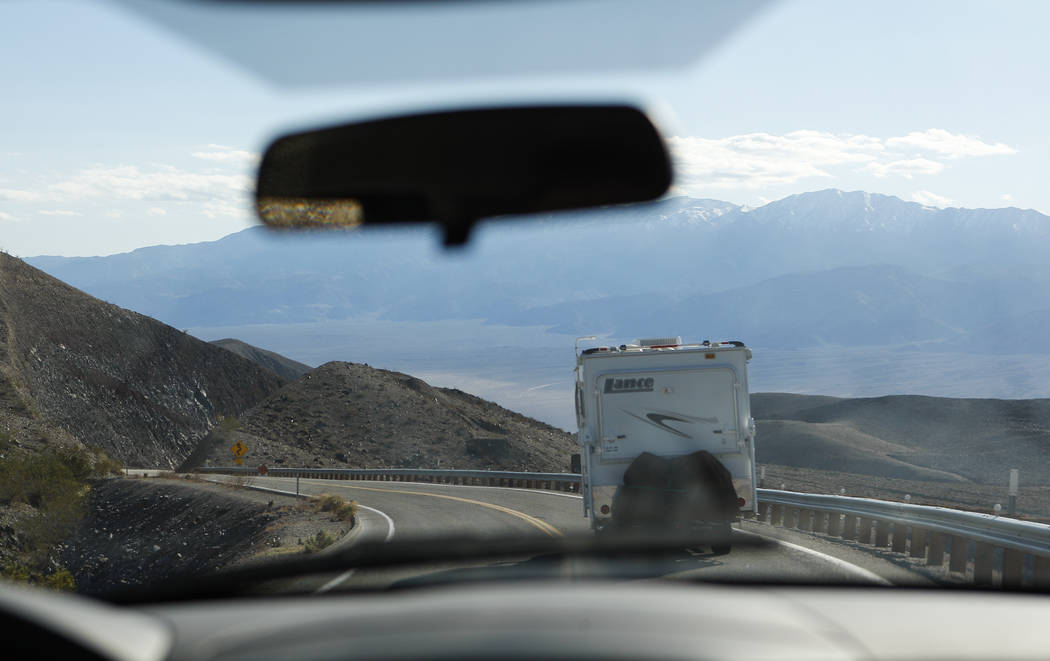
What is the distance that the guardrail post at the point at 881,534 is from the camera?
608 inches

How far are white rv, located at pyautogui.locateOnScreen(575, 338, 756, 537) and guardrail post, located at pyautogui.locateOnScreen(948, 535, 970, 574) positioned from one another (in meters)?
3.62

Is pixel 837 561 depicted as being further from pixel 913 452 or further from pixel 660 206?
pixel 913 452

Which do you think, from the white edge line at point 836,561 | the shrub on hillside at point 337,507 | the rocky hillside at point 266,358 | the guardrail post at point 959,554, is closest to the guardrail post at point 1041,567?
the guardrail post at point 959,554

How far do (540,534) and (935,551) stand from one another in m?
7.42

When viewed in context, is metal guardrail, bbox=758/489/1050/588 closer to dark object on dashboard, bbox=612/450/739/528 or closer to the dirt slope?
dark object on dashboard, bbox=612/450/739/528

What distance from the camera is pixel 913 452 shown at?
86625mm

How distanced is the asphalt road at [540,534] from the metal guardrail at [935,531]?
0.57m

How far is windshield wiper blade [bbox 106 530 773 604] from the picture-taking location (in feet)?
10.6

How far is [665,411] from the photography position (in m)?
15.6

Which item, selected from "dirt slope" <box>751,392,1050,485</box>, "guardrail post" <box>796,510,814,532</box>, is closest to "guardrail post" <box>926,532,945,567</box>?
"guardrail post" <box>796,510,814,532</box>

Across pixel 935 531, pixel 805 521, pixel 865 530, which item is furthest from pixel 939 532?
pixel 805 521

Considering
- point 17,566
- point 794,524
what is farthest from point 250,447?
point 794,524

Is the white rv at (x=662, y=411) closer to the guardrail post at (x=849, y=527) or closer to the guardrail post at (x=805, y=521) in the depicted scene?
the guardrail post at (x=849, y=527)

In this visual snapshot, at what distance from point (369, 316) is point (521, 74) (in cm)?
290
